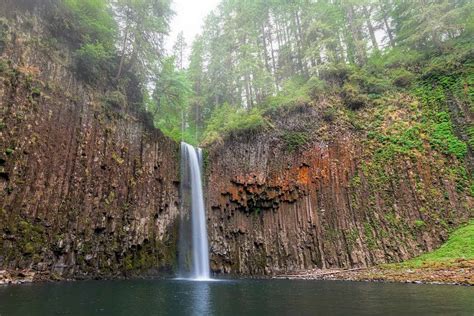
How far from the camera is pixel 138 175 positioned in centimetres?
2503


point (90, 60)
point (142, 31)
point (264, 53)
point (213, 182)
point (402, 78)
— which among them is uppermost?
point (264, 53)

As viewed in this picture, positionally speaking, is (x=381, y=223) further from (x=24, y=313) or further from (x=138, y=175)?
(x=24, y=313)

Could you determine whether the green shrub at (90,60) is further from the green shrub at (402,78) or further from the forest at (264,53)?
the green shrub at (402,78)

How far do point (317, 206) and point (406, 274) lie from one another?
8844 millimetres

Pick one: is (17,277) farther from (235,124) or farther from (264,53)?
(264,53)

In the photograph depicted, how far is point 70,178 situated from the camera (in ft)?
65.7

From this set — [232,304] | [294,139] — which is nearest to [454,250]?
[294,139]

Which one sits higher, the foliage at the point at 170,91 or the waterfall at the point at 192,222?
the foliage at the point at 170,91

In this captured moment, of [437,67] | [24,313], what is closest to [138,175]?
[24,313]

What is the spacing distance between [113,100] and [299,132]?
17.0 m

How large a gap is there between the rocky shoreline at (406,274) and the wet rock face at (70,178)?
1175 centimetres

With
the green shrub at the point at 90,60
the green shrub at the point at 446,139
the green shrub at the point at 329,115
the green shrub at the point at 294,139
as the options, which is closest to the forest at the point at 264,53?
the green shrub at the point at 90,60

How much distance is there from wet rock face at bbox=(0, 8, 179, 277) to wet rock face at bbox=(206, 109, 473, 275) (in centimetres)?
562

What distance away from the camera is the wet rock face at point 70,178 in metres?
17.3
